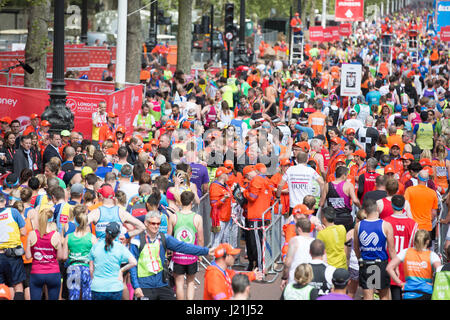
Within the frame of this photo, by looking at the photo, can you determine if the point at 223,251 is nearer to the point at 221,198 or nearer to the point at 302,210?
the point at 302,210

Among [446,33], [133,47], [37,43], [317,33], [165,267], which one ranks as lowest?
[165,267]

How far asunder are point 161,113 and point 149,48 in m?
19.5

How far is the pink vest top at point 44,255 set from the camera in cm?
952

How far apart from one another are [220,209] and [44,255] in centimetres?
367

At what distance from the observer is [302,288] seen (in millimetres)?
7652

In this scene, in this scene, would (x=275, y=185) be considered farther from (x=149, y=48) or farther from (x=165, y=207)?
A: (x=149, y=48)

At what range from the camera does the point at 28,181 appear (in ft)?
36.6

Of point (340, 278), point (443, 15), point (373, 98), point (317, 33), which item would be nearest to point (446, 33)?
point (443, 15)

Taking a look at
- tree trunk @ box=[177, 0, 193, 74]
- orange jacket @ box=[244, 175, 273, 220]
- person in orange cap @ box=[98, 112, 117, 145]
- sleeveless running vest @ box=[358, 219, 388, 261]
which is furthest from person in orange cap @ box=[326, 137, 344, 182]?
tree trunk @ box=[177, 0, 193, 74]

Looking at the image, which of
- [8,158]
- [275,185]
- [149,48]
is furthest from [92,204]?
[149,48]

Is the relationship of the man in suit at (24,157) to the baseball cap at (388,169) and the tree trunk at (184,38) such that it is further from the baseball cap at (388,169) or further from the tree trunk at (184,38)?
the tree trunk at (184,38)

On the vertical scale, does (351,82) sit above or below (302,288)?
above

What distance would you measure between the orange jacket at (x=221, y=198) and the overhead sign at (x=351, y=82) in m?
9.38

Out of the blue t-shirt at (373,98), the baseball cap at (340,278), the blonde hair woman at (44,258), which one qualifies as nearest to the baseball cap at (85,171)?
the blonde hair woman at (44,258)
